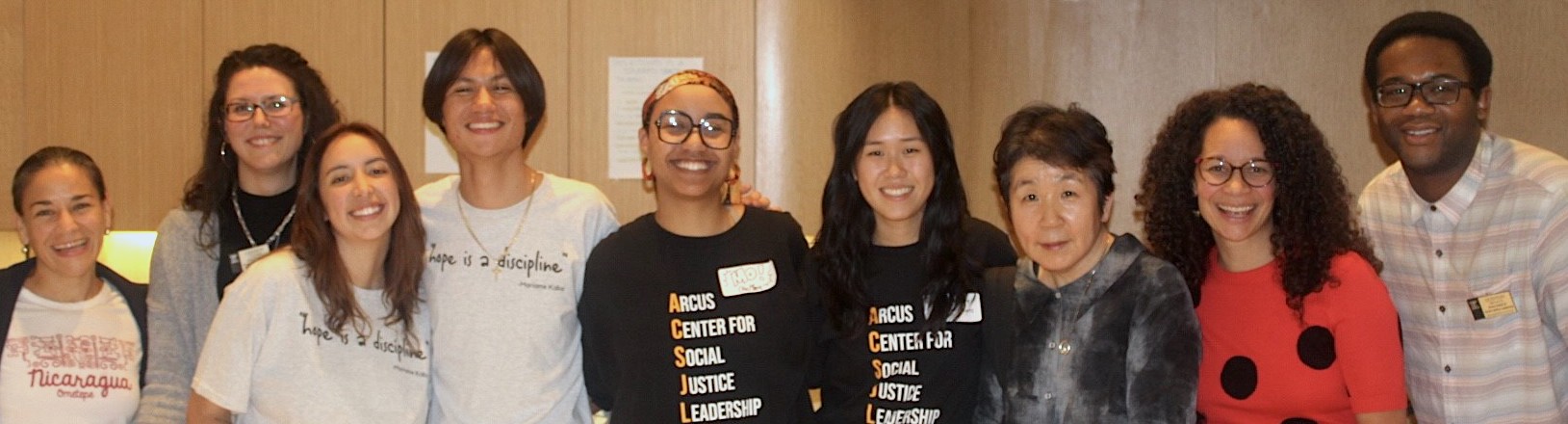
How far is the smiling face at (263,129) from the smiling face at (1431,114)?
8.13ft

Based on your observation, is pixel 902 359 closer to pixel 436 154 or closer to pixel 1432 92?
pixel 1432 92

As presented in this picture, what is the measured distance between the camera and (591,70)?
4.46 metres

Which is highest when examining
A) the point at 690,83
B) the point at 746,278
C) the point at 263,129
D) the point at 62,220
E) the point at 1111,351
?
the point at 690,83

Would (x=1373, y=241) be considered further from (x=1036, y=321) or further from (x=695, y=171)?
(x=695, y=171)

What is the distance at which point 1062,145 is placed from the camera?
2.37 m

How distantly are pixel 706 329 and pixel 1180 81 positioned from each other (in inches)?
114

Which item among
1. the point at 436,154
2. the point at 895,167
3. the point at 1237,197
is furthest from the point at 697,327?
the point at 436,154

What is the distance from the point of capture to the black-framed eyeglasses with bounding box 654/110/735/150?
2605 mm

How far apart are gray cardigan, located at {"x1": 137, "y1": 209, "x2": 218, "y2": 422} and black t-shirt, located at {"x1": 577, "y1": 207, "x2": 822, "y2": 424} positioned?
33.5 inches

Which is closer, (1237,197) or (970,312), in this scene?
(1237,197)

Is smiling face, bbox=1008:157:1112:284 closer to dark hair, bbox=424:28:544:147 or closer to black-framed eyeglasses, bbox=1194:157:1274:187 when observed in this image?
black-framed eyeglasses, bbox=1194:157:1274:187

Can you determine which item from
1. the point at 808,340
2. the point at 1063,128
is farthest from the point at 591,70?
the point at 1063,128

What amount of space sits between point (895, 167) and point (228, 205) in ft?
5.03

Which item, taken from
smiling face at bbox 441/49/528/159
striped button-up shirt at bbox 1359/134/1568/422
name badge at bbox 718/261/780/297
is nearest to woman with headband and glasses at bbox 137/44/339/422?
smiling face at bbox 441/49/528/159
